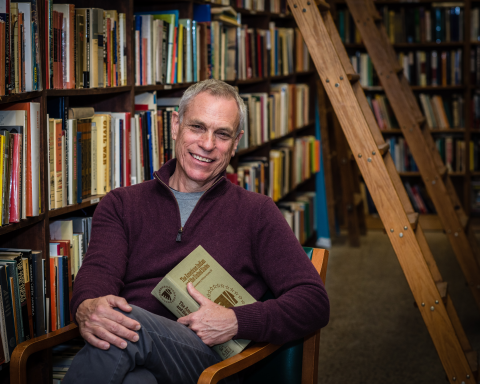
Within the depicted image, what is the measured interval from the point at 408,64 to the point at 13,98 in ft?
13.8

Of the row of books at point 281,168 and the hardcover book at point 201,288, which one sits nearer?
the hardcover book at point 201,288

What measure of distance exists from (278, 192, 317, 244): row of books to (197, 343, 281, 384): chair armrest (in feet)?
7.88

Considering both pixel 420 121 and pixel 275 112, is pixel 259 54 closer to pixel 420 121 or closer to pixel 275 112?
pixel 275 112

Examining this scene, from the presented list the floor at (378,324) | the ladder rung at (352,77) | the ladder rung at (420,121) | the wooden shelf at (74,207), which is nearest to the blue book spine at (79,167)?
the wooden shelf at (74,207)

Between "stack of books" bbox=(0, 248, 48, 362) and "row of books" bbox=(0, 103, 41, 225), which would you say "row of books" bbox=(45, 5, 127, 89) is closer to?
"row of books" bbox=(0, 103, 41, 225)

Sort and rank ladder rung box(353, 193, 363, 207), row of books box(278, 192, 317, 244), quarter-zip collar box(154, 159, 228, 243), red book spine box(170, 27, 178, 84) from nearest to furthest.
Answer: quarter-zip collar box(154, 159, 228, 243)
red book spine box(170, 27, 178, 84)
row of books box(278, 192, 317, 244)
ladder rung box(353, 193, 363, 207)

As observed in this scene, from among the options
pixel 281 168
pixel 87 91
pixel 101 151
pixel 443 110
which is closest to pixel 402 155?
pixel 443 110

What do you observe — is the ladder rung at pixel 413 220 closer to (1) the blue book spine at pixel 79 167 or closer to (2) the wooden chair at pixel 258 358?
(2) the wooden chair at pixel 258 358

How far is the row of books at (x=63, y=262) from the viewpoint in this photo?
178cm

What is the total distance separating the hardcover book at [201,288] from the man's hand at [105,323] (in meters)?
0.13

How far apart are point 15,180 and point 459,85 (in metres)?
4.33

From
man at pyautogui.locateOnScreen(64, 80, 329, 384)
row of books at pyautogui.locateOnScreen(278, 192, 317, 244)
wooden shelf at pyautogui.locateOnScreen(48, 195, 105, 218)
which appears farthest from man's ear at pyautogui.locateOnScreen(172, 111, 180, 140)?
row of books at pyautogui.locateOnScreen(278, 192, 317, 244)

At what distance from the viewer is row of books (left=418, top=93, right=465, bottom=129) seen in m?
5.03

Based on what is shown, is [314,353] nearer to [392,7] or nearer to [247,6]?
[247,6]
